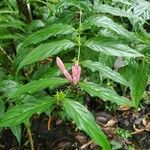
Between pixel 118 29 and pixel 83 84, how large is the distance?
0.96 feet

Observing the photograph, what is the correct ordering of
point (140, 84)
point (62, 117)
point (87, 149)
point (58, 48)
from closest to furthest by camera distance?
1. point (58, 48)
2. point (140, 84)
3. point (87, 149)
4. point (62, 117)

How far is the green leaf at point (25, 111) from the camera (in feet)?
3.21

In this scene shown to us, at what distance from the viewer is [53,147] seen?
114 inches

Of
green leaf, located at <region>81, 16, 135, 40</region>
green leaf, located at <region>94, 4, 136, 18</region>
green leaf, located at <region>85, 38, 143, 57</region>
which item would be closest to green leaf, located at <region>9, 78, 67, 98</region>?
green leaf, located at <region>85, 38, 143, 57</region>

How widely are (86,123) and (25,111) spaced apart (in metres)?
0.19

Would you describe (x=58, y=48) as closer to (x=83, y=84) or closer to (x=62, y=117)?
(x=83, y=84)

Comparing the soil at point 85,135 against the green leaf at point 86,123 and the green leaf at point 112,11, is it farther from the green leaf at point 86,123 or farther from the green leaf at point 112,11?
the green leaf at point 86,123

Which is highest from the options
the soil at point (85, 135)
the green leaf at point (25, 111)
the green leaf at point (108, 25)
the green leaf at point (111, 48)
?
the green leaf at point (108, 25)

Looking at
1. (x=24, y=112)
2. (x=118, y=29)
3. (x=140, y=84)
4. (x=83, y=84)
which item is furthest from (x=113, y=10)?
(x=24, y=112)

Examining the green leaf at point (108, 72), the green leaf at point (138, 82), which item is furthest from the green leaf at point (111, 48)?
the green leaf at point (138, 82)

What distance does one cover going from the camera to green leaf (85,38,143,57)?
1.12 metres

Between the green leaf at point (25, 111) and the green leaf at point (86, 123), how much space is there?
0.06 m

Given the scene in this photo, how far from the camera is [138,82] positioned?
125 centimetres

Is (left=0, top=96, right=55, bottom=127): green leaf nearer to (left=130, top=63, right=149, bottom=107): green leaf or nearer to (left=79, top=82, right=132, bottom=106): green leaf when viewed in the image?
(left=79, top=82, right=132, bottom=106): green leaf
